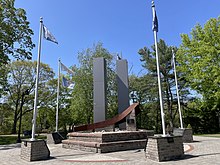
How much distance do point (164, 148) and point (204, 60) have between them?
1503cm

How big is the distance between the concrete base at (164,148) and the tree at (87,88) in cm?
1610

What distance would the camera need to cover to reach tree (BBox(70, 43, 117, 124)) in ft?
73.9

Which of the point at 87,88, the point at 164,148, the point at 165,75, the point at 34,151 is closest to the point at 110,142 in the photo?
the point at 164,148

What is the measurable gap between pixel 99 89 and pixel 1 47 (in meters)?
9.17

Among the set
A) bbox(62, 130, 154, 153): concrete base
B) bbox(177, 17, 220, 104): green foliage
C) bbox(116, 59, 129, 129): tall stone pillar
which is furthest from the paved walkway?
bbox(177, 17, 220, 104): green foliage

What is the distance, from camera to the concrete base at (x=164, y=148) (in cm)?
656

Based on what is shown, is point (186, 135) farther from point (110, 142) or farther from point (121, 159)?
point (121, 159)

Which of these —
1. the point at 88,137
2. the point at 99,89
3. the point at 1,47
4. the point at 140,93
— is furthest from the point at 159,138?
the point at 140,93

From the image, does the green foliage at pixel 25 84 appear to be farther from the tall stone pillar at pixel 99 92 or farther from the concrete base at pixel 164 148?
the concrete base at pixel 164 148

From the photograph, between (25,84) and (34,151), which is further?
(25,84)

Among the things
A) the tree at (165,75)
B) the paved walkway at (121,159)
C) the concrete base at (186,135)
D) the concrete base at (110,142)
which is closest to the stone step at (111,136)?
the concrete base at (110,142)

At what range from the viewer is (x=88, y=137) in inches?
417

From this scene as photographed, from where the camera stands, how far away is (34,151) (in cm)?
753

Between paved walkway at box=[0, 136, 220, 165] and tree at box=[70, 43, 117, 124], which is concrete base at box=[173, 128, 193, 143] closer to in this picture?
paved walkway at box=[0, 136, 220, 165]
